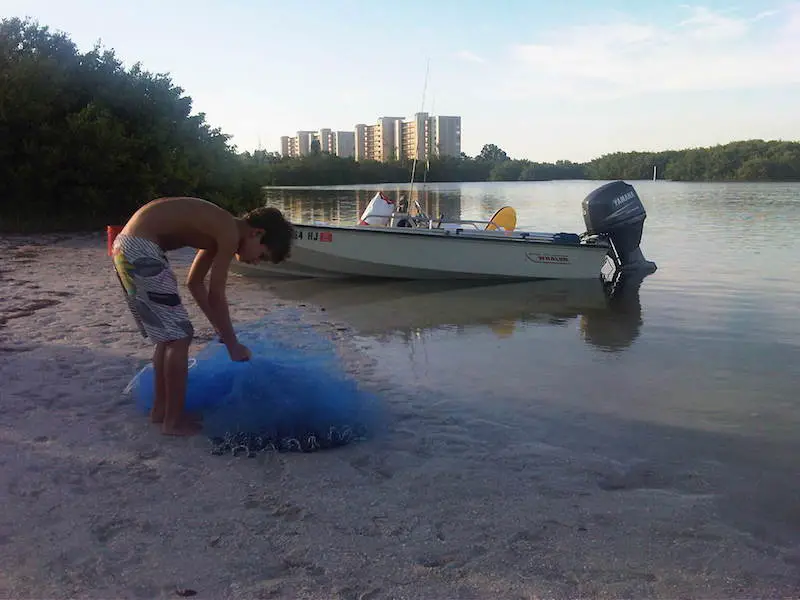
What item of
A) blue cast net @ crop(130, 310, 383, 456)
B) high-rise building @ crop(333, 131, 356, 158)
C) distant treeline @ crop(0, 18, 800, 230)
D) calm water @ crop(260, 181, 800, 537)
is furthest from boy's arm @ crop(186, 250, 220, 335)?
high-rise building @ crop(333, 131, 356, 158)

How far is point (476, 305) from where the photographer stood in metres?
10.9

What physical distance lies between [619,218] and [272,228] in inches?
381

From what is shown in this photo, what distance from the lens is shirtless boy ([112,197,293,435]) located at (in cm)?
402

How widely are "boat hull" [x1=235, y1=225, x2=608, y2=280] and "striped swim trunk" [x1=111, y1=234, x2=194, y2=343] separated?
7488 millimetres

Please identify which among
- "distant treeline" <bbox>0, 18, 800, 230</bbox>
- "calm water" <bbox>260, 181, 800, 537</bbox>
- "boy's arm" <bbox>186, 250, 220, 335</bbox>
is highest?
"distant treeline" <bbox>0, 18, 800, 230</bbox>

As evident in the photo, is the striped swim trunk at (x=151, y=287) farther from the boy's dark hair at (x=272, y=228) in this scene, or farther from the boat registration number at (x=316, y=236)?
the boat registration number at (x=316, y=236)

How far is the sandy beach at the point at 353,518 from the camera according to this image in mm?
2883

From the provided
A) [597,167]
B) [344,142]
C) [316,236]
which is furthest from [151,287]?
[344,142]

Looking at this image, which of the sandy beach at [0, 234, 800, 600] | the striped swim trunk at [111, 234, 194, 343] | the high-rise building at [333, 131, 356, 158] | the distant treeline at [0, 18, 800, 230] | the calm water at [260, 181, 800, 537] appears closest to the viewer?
the sandy beach at [0, 234, 800, 600]

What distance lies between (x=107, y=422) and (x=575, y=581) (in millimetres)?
3112

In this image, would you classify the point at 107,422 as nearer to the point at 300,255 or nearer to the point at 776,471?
the point at 776,471

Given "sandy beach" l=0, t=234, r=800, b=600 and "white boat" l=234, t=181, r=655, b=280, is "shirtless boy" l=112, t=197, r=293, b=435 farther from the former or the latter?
"white boat" l=234, t=181, r=655, b=280

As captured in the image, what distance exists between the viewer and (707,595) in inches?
114

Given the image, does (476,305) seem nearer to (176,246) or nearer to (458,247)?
(458,247)
